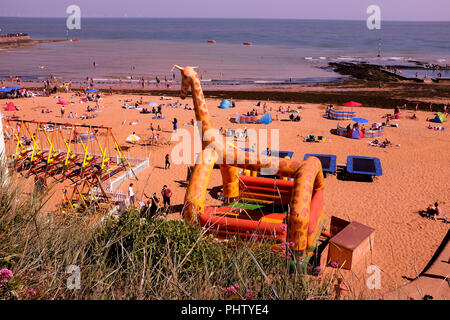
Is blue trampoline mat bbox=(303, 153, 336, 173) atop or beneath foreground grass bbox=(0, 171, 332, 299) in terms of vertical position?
beneath

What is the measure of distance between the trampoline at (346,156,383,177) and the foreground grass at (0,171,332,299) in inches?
507

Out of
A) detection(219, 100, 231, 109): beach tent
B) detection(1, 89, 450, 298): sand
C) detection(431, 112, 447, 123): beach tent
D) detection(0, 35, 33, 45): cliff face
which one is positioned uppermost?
detection(0, 35, 33, 45): cliff face

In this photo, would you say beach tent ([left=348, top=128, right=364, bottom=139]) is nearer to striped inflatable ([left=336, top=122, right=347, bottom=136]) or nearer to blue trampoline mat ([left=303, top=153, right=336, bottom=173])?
striped inflatable ([left=336, top=122, right=347, bottom=136])

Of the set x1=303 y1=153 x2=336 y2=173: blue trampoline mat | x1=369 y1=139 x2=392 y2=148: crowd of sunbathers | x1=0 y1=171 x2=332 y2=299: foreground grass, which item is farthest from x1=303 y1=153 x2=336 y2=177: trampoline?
x1=0 y1=171 x2=332 y2=299: foreground grass

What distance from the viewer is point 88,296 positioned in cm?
426

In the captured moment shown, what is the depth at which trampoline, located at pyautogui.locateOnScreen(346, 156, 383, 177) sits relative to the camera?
17.5 metres

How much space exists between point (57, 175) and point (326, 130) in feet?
61.5

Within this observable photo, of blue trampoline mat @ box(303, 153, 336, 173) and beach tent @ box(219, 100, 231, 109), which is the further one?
beach tent @ box(219, 100, 231, 109)

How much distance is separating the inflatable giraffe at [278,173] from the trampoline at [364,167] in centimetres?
709

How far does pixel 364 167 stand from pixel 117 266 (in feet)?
51.2

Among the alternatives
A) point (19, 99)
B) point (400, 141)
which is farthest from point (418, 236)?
point (19, 99)

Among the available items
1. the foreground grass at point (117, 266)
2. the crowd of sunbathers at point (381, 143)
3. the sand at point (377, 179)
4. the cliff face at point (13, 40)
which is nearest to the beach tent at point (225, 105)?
the sand at point (377, 179)

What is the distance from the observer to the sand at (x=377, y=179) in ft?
37.4

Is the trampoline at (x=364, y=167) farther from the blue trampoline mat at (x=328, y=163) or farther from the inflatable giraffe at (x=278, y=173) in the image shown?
the inflatable giraffe at (x=278, y=173)
